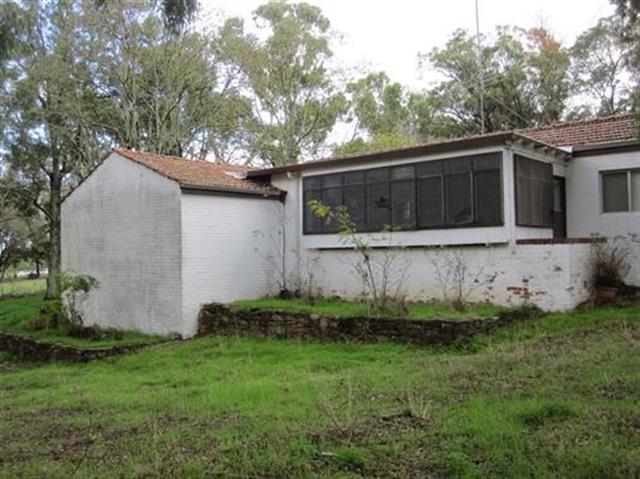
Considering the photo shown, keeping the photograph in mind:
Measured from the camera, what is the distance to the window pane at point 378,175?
13830 millimetres

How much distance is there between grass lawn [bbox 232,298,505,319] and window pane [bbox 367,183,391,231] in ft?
6.35

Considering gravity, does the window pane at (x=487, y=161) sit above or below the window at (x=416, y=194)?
above

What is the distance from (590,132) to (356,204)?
20.8ft

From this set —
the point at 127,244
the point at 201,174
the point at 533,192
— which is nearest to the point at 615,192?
the point at 533,192

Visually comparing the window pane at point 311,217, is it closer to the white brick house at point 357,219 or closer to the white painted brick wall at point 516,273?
the white brick house at point 357,219

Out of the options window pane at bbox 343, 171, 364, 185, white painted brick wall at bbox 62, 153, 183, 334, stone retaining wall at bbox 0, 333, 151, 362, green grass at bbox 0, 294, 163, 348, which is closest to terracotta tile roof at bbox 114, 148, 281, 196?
white painted brick wall at bbox 62, 153, 183, 334

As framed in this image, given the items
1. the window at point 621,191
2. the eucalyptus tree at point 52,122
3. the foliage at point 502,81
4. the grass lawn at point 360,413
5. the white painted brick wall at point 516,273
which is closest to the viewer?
the grass lawn at point 360,413

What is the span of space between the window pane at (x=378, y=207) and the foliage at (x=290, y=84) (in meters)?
15.3

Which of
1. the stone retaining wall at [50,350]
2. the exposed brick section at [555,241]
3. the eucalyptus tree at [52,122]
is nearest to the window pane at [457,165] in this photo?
the exposed brick section at [555,241]

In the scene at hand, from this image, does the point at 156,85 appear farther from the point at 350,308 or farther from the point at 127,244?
the point at 350,308

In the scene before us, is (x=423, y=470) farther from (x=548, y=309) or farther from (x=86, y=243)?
(x=86, y=243)

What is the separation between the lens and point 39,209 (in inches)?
1068

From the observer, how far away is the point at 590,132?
49.2 feet

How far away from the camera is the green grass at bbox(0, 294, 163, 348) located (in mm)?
13594
